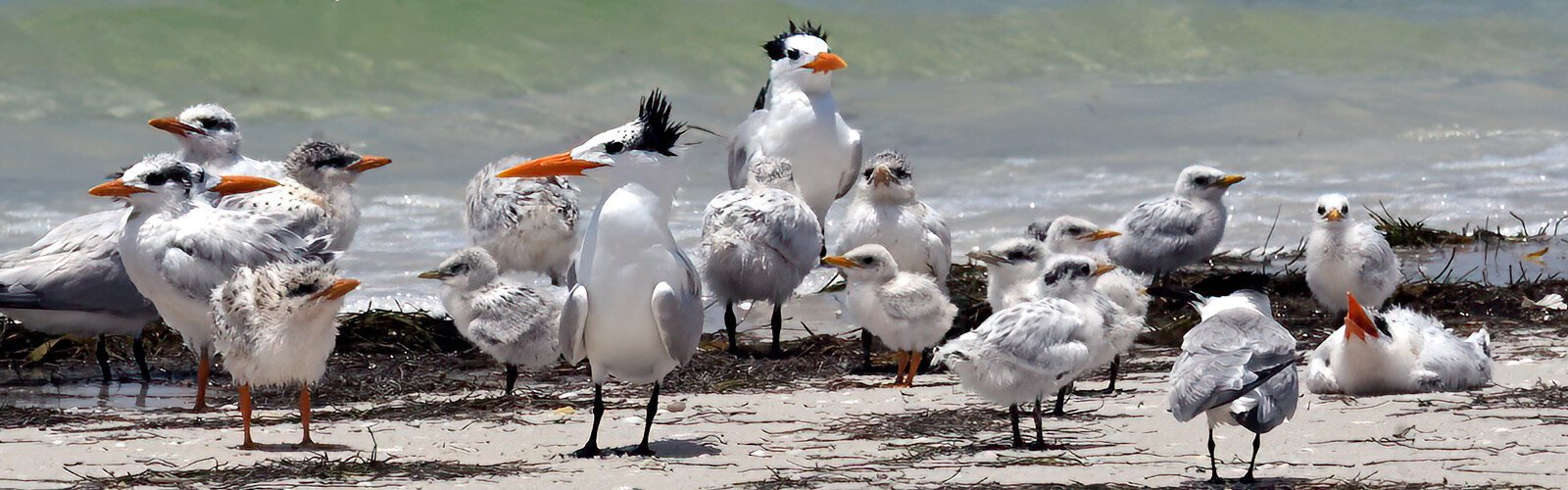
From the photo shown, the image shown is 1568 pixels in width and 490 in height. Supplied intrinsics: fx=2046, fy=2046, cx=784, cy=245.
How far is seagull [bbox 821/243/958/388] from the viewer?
7090 millimetres

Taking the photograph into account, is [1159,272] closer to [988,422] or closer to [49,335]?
[988,422]

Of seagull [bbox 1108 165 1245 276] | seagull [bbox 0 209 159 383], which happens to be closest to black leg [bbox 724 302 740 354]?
seagull [bbox 1108 165 1245 276]

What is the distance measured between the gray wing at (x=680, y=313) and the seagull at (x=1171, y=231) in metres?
3.44

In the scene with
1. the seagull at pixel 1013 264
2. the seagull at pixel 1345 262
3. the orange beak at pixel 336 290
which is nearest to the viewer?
the orange beak at pixel 336 290

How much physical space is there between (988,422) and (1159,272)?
9.54 feet

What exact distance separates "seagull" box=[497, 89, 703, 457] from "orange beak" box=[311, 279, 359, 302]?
0.54m

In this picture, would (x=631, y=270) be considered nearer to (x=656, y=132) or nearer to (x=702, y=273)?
(x=656, y=132)

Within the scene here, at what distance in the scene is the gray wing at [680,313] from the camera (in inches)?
221

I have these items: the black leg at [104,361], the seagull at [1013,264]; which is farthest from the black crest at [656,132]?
the black leg at [104,361]

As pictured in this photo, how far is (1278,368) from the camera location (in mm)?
4945

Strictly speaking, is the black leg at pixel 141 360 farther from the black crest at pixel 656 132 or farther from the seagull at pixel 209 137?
the black crest at pixel 656 132

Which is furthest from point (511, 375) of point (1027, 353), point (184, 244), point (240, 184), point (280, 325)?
point (1027, 353)

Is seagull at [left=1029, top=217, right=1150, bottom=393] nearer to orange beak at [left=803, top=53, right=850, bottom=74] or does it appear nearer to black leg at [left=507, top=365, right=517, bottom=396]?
orange beak at [left=803, top=53, right=850, bottom=74]

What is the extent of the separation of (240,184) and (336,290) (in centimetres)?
198
